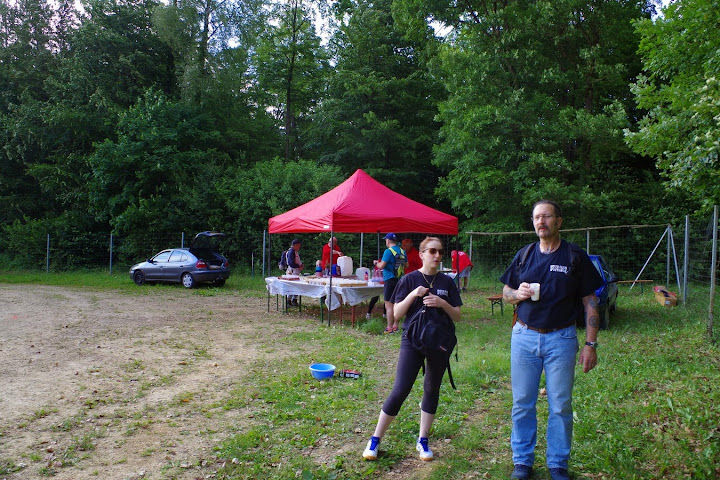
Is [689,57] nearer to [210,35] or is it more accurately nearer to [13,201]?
[210,35]

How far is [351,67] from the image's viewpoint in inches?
1018

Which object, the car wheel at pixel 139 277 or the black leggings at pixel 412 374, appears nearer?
the black leggings at pixel 412 374

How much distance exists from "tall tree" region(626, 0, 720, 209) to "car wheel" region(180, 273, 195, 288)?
12778 mm

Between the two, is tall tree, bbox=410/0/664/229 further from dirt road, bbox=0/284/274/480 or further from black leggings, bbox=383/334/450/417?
black leggings, bbox=383/334/450/417

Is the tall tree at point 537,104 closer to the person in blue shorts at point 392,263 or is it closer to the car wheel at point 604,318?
the car wheel at point 604,318

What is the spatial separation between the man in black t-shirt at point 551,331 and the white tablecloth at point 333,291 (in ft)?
20.2

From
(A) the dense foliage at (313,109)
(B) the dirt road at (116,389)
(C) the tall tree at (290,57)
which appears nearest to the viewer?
(B) the dirt road at (116,389)

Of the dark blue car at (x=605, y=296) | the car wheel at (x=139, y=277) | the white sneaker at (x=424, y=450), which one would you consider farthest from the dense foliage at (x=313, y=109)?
the white sneaker at (x=424, y=450)

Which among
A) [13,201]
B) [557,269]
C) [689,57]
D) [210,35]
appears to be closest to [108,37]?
[210,35]

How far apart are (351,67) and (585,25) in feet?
37.1

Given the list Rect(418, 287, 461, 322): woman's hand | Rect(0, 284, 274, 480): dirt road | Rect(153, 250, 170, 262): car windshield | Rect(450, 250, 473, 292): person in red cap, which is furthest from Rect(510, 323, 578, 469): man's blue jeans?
Rect(153, 250, 170, 262): car windshield

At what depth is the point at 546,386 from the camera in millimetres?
3326

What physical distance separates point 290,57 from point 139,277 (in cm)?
1565

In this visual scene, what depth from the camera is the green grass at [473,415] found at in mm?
3744
